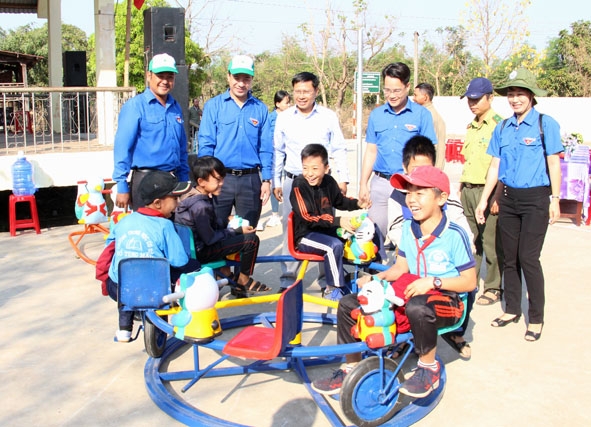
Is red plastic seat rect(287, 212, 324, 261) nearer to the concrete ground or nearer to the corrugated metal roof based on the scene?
the concrete ground

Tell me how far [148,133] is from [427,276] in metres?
2.45

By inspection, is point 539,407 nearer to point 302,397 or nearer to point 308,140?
point 302,397

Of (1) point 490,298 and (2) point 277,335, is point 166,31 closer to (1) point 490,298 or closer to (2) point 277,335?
(1) point 490,298

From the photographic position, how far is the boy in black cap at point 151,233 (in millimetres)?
3709

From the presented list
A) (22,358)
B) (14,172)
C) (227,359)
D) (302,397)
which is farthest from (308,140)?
(14,172)

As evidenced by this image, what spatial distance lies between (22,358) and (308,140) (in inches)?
107

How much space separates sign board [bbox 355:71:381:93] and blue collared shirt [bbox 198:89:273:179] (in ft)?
16.1

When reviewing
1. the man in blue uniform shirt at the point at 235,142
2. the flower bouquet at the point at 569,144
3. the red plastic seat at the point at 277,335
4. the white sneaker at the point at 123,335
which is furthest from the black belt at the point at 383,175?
the flower bouquet at the point at 569,144

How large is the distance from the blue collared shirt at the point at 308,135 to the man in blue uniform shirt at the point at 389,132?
276mm

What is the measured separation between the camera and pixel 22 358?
409 centimetres

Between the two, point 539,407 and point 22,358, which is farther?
point 22,358

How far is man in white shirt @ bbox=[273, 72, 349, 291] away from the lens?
5215 millimetres

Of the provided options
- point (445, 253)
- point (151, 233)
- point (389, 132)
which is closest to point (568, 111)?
point (389, 132)

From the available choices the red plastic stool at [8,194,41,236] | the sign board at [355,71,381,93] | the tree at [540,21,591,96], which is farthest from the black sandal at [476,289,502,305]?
the tree at [540,21,591,96]
